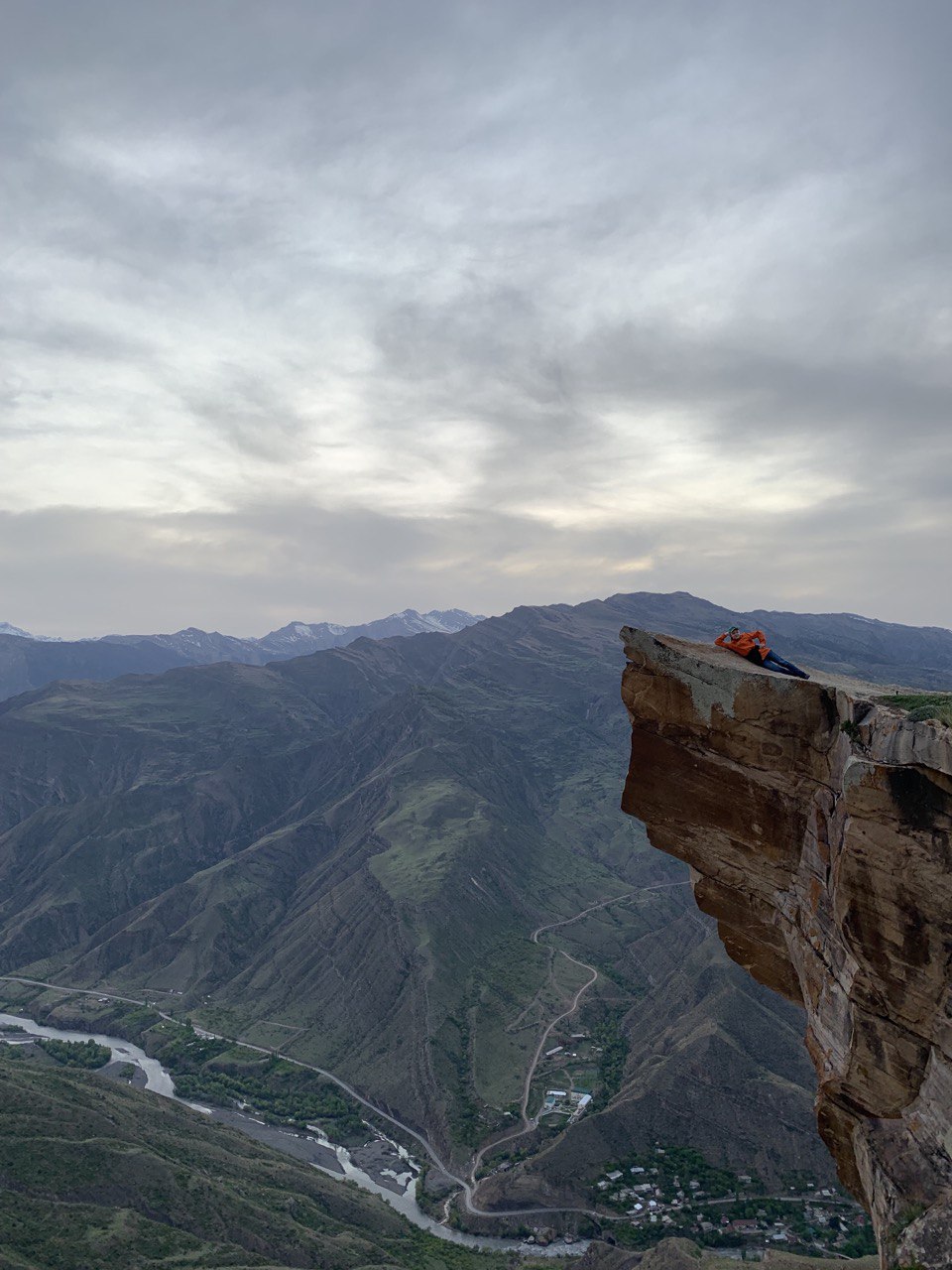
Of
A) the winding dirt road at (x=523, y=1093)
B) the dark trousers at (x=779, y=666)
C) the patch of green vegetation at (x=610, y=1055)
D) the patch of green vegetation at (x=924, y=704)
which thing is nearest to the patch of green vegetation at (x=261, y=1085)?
the winding dirt road at (x=523, y=1093)

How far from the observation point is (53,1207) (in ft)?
210

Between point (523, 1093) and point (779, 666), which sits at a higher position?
point (779, 666)

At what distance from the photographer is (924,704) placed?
17281mm

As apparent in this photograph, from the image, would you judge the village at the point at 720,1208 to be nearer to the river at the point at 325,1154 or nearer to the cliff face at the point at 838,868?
the river at the point at 325,1154

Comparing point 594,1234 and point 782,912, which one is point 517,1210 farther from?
point 782,912

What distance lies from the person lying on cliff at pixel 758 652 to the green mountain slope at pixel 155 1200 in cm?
6853

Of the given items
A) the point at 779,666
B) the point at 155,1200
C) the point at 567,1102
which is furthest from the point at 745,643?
the point at 567,1102

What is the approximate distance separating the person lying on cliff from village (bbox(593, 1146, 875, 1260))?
8736 cm

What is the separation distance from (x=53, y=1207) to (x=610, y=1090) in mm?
82903

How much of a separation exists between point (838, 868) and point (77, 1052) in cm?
17705

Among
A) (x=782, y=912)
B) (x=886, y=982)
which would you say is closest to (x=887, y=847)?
(x=886, y=982)

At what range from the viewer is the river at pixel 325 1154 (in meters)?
88.6

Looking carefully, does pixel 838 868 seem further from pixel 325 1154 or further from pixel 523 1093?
pixel 325 1154

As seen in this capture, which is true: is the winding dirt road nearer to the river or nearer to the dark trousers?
the river
